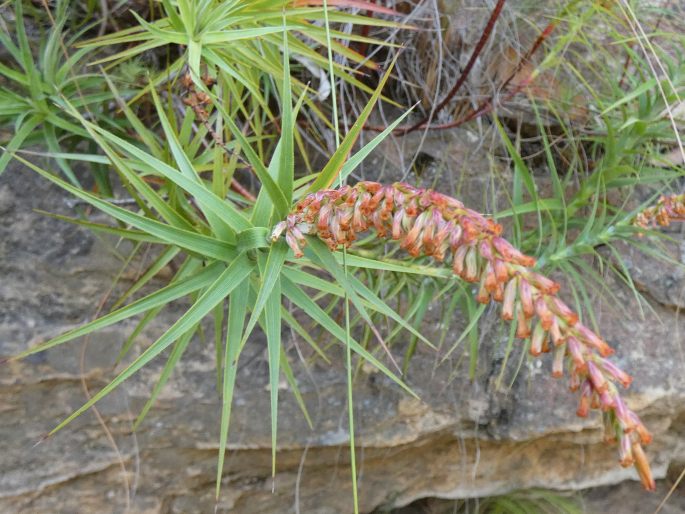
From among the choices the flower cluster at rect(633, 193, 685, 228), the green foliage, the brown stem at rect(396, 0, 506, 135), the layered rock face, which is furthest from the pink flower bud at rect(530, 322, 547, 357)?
the brown stem at rect(396, 0, 506, 135)

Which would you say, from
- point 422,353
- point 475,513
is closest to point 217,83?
point 422,353

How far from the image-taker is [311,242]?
733 mm

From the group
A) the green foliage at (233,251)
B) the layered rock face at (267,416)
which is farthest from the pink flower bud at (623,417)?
the layered rock face at (267,416)

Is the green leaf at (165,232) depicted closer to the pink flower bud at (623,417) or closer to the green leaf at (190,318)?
the green leaf at (190,318)

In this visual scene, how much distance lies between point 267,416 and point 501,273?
3.67 feet

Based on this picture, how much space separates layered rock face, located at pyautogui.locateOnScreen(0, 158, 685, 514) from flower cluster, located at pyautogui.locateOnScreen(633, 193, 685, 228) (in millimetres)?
347

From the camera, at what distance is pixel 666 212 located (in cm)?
111

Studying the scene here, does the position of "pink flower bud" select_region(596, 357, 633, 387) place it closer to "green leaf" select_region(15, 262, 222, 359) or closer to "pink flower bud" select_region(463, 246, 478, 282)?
"pink flower bud" select_region(463, 246, 478, 282)

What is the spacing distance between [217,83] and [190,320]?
0.62 meters

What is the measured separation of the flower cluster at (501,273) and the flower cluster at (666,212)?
0.58 metres

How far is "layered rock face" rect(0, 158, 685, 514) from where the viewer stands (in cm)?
144

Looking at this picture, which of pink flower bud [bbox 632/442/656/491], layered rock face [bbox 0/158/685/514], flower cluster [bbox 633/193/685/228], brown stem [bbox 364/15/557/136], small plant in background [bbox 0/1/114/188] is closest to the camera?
pink flower bud [bbox 632/442/656/491]

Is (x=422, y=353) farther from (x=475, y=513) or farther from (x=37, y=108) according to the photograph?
(x=37, y=108)

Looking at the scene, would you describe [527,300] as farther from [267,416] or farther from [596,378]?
[267,416]
